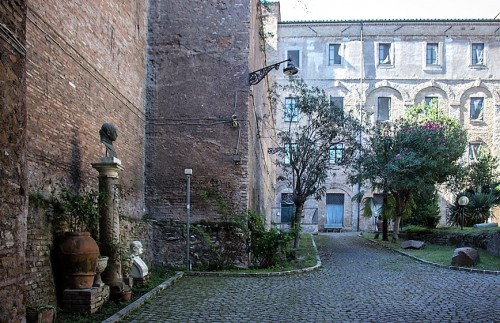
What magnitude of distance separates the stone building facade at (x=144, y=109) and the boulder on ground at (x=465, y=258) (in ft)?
18.7

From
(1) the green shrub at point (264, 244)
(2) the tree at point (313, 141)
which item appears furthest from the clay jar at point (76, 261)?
(2) the tree at point (313, 141)

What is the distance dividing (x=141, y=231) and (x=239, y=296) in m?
4.13

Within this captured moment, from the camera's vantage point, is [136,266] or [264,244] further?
[264,244]

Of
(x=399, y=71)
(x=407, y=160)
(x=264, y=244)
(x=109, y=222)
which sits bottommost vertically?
(x=264, y=244)

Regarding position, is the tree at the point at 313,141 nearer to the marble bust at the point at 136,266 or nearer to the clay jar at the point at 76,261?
the marble bust at the point at 136,266

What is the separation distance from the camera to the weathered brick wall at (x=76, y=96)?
7477 mm

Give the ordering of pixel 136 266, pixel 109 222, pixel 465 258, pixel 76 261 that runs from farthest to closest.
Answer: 1. pixel 465 258
2. pixel 136 266
3. pixel 109 222
4. pixel 76 261

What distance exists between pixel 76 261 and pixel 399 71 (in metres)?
32.0

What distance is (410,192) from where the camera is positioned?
73.1 feet

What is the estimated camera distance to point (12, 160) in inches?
180

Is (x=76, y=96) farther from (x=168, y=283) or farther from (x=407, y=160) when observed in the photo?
(x=407, y=160)

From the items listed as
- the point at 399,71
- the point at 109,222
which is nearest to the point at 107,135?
the point at 109,222

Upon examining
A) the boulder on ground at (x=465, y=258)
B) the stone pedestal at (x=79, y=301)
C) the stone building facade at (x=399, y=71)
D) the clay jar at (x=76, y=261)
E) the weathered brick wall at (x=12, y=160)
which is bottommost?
the boulder on ground at (x=465, y=258)

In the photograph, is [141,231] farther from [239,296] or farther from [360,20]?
[360,20]
